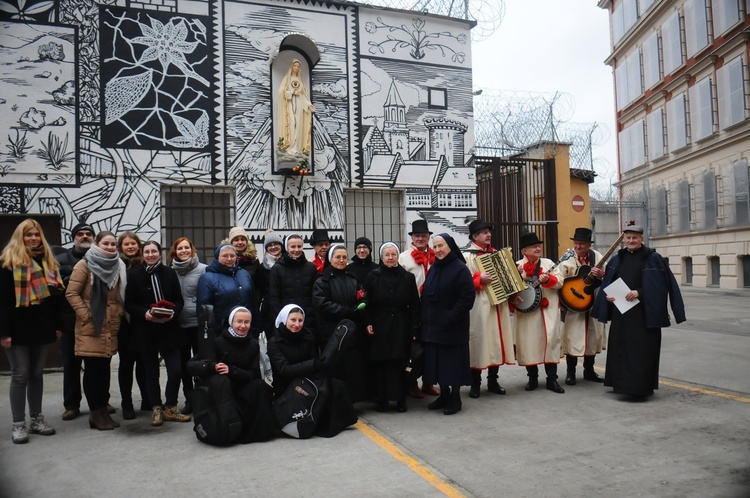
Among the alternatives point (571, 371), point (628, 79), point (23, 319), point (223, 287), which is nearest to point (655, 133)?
point (628, 79)

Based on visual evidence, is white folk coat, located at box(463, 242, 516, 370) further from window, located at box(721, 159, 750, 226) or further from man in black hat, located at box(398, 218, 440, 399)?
window, located at box(721, 159, 750, 226)

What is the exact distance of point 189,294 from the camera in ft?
20.8

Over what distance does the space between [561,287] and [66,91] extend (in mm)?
7673

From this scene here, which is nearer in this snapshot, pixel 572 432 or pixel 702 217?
pixel 572 432

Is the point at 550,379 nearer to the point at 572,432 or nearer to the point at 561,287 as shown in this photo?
the point at 561,287

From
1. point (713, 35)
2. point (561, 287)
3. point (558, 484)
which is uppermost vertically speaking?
point (713, 35)

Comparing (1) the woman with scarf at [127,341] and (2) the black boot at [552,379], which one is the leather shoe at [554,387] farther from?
(1) the woman with scarf at [127,341]

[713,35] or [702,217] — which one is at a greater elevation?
[713,35]

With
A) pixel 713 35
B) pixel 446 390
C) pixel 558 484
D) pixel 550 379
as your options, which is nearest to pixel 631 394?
pixel 550 379

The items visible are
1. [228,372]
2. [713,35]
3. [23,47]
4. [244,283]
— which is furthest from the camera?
[713,35]

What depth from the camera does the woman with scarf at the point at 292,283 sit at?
635 centimetres

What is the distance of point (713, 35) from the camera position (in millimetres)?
21781

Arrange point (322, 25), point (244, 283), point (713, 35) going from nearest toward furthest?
point (244, 283) < point (322, 25) < point (713, 35)

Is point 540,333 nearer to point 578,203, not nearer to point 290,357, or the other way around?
point 290,357
